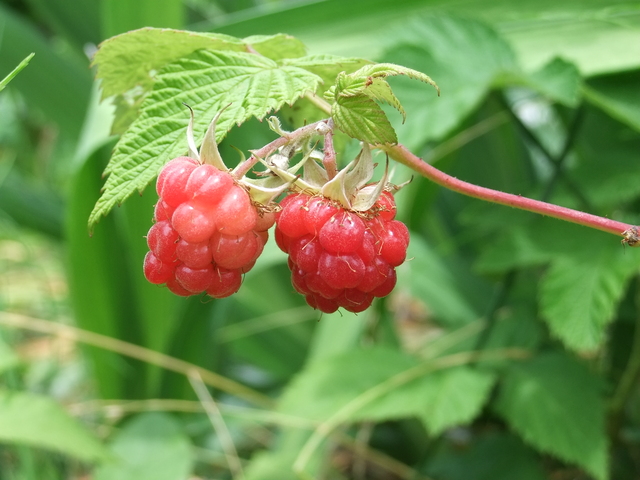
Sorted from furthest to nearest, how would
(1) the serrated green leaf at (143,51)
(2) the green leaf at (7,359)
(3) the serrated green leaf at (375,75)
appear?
(2) the green leaf at (7,359), (1) the serrated green leaf at (143,51), (3) the serrated green leaf at (375,75)

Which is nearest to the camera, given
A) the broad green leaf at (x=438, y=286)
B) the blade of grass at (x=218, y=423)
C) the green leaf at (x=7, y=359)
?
the green leaf at (x=7, y=359)

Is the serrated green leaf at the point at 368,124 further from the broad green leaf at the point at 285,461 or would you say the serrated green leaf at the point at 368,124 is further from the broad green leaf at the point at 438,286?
the broad green leaf at the point at 438,286

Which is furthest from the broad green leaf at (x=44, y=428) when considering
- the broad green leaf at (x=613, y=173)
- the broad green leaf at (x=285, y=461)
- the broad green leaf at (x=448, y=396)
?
the broad green leaf at (x=613, y=173)

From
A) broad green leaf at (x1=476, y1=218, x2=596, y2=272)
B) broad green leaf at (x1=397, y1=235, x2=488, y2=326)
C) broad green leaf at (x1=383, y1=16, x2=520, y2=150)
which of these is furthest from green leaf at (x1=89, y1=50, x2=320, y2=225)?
broad green leaf at (x1=397, y1=235, x2=488, y2=326)

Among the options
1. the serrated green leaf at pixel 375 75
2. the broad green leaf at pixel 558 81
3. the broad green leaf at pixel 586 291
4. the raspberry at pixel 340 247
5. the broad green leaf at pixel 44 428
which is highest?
the serrated green leaf at pixel 375 75

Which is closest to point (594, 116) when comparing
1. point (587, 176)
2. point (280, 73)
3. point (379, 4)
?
point (587, 176)

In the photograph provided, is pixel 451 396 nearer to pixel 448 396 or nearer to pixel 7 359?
pixel 448 396

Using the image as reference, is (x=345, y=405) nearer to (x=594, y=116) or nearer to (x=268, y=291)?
(x=268, y=291)
